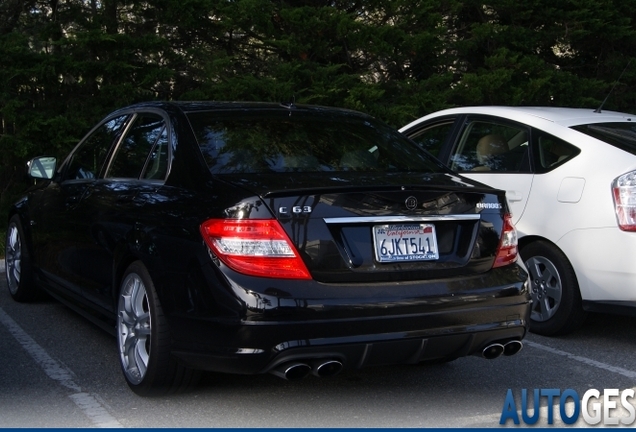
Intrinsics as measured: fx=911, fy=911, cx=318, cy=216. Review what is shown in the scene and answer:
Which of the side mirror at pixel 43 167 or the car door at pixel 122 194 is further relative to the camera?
the side mirror at pixel 43 167

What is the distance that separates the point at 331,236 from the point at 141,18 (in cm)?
869

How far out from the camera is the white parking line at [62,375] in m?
4.35

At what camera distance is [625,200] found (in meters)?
5.62

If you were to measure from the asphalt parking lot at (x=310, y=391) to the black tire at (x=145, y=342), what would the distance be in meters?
0.11

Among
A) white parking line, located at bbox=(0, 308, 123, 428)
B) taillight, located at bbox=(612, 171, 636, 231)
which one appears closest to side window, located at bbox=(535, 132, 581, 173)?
taillight, located at bbox=(612, 171, 636, 231)

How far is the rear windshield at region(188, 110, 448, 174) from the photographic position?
461 centimetres

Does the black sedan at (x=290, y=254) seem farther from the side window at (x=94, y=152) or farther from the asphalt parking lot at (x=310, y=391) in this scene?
the side window at (x=94, y=152)

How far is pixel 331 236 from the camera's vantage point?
160 inches

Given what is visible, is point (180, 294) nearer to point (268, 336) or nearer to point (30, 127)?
point (268, 336)

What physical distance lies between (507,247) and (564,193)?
1668mm

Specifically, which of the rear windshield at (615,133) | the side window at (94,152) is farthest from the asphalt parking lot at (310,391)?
the rear windshield at (615,133)

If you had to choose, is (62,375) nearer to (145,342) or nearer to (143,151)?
(145,342)

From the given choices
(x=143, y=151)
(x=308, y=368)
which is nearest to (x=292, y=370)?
(x=308, y=368)

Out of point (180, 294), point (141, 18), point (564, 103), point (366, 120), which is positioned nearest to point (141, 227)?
point (180, 294)
